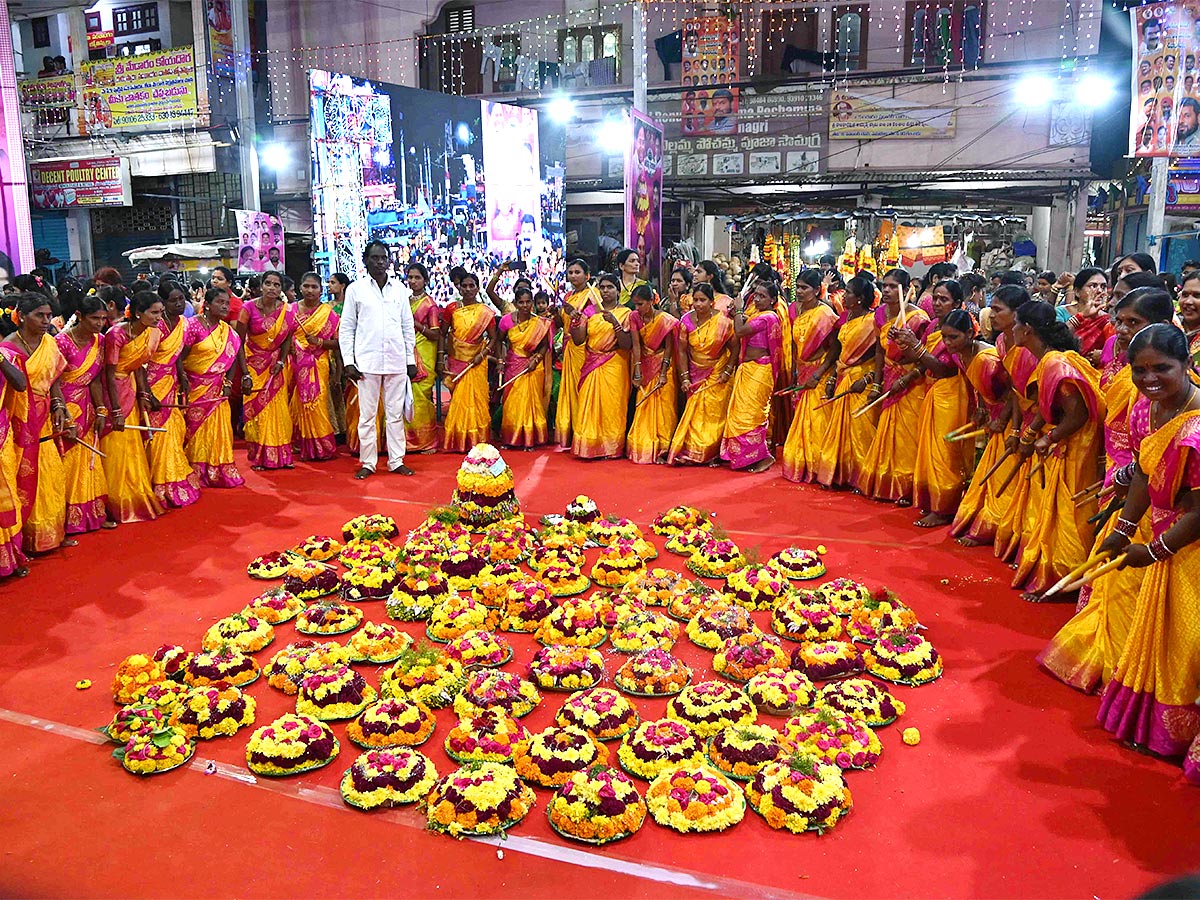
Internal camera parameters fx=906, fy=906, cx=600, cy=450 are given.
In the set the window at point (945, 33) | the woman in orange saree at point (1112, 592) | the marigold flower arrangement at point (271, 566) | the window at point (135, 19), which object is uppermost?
the window at point (135, 19)

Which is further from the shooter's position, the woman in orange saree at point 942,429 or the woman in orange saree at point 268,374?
the woman in orange saree at point 268,374

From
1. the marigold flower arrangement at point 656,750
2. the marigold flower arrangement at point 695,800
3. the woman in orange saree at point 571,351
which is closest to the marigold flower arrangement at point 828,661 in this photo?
the marigold flower arrangement at point 656,750

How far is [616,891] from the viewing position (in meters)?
2.82

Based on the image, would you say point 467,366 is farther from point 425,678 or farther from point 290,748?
point 290,748

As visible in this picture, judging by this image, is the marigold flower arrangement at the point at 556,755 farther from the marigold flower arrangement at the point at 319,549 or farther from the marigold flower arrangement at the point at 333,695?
the marigold flower arrangement at the point at 319,549

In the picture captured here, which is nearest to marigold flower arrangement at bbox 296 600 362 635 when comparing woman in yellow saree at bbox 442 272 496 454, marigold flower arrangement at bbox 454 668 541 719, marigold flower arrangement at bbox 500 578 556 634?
marigold flower arrangement at bbox 500 578 556 634

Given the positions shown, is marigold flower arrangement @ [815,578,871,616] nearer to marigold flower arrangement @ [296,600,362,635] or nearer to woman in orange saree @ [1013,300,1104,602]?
woman in orange saree @ [1013,300,1104,602]

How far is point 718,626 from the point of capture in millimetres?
4617

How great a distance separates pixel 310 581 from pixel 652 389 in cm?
434

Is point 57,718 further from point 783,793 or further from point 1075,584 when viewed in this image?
point 1075,584

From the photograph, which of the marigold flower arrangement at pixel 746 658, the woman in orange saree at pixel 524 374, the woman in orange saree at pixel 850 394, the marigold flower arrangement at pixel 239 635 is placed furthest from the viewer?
the woman in orange saree at pixel 524 374

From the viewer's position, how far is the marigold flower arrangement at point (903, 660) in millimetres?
4180

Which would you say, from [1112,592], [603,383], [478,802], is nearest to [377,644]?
[478,802]

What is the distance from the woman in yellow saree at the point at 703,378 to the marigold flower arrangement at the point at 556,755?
5225 mm
